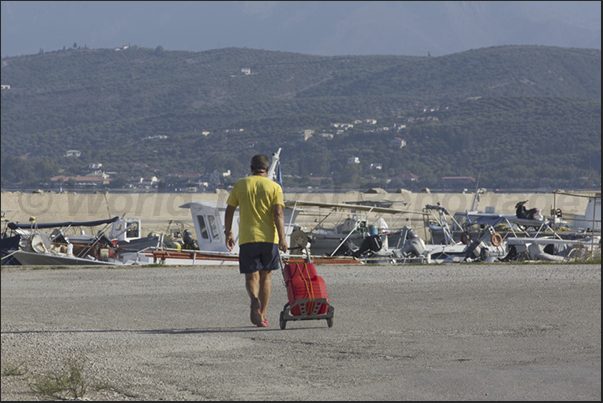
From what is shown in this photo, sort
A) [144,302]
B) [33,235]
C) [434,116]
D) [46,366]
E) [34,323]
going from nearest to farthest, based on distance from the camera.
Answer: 1. [46,366]
2. [34,323]
3. [144,302]
4. [33,235]
5. [434,116]

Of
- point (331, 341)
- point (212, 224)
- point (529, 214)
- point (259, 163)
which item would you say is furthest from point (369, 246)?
point (331, 341)

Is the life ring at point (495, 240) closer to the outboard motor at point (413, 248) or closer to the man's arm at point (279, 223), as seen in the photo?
the outboard motor at point (413, 248)

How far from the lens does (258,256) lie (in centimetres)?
742

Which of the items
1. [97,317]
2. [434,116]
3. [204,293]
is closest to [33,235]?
[204,293]

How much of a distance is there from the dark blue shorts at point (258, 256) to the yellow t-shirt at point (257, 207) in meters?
0.05

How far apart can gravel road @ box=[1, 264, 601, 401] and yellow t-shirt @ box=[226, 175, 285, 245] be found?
0.89 metres

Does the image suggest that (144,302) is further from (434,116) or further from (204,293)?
(434,116)

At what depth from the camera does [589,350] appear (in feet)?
20.1

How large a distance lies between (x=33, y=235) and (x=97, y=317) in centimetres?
1164

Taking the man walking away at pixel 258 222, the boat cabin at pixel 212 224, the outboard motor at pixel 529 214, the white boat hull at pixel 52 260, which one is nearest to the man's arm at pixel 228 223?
the man walking away at pixel 258 222

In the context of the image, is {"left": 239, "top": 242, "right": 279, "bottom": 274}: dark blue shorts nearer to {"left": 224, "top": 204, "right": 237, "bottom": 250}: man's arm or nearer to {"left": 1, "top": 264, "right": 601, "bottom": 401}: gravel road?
{"left": 224, "top": 204, "right": 237, "bottom": 250}: man's arm

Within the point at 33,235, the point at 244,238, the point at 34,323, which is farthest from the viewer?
the point at 33,235

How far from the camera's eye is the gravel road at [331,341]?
203 inches

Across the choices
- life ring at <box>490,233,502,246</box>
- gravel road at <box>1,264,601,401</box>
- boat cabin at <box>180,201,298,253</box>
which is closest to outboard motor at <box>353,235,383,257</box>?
boat cabin at <box>180,201,298,253</box>
